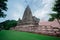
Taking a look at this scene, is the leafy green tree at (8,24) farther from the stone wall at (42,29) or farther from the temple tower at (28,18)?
the temple tower at (28,18)

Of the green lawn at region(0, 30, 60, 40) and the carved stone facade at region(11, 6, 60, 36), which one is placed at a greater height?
the carved stone facade at region(11, 6, 60, 36)

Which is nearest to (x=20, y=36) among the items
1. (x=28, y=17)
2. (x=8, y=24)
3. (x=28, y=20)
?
(x=8, y=24)

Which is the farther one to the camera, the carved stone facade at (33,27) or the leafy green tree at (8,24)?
the leafy green tree at (8,24)

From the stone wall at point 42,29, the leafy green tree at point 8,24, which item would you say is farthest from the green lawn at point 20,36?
the leafy green tree at point 8,24

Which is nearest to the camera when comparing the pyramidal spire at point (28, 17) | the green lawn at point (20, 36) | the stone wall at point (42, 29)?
the green lawn at point (20, 36)

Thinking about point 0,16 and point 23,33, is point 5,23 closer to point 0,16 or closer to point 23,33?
point 0,16

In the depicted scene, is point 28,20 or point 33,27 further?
point 28,20

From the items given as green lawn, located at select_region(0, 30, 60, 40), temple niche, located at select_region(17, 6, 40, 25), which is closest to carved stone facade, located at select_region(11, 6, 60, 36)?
temple niche, located at select_region(17, 6, 40, 25)

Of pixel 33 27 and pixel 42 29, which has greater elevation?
pixel 33 27

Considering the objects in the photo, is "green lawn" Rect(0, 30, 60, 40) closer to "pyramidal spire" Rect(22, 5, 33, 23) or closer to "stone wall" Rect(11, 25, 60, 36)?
"stone wall" Rect(11, 25, 60, 36)

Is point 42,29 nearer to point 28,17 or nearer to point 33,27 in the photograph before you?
point 33,27

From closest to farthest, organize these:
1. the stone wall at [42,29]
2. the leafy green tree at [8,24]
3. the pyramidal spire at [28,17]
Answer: the stone wall at [42,29] < the leafy green tree at [8,24] < the pyramidal spire at [28,17]

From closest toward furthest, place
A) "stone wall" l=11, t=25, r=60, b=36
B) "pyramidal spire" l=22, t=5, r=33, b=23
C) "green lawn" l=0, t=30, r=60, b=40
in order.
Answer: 1. "green lawn" l=0, t=30, r=60, b=40
2. "stone wall" l=11, t=25, r=60, b=36
3. "pyramidal spire" l=22, t=5, r=33, b=23

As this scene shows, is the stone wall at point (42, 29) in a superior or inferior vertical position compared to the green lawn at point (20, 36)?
superior
